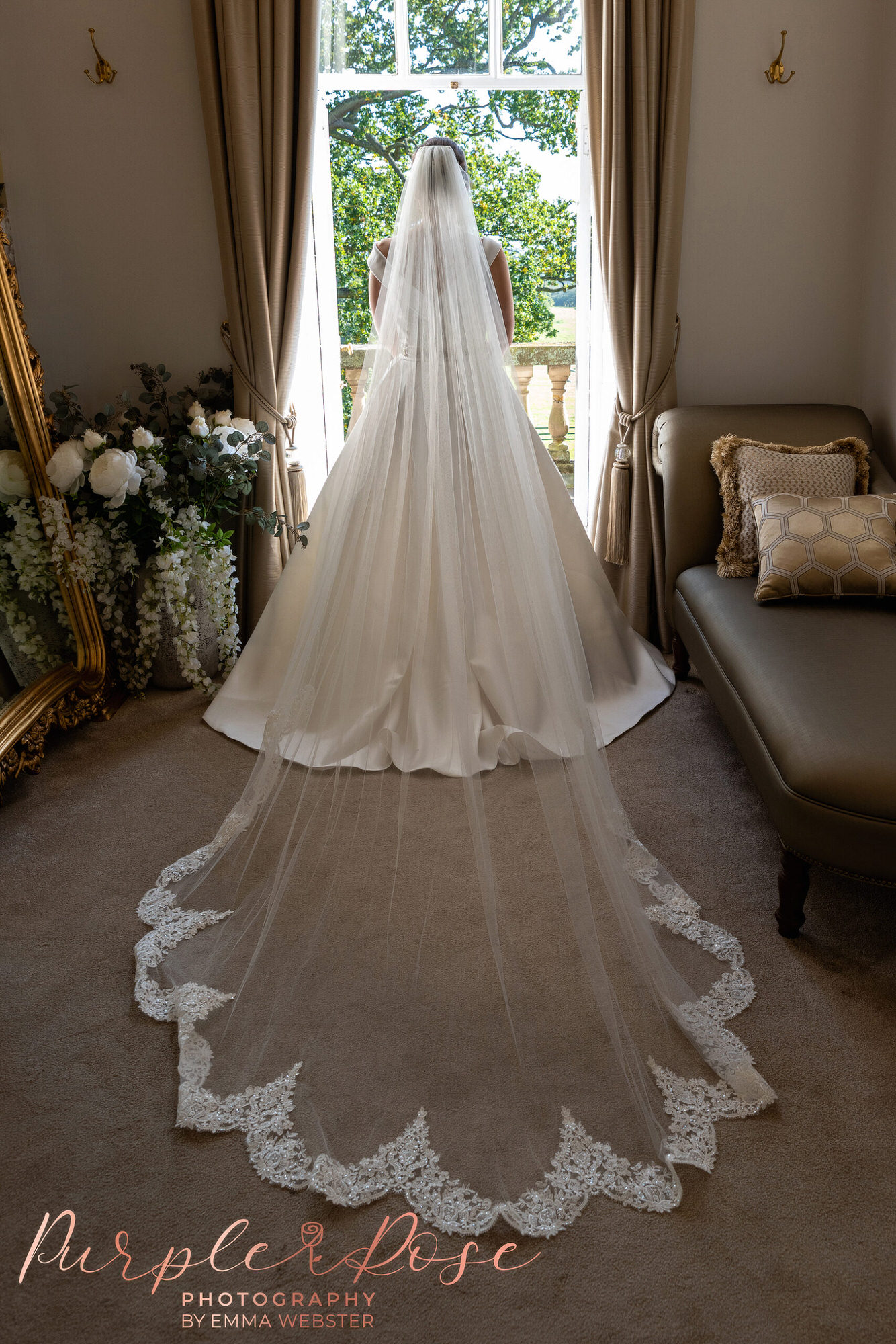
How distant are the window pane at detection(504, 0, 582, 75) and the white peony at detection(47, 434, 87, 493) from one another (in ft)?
6.80

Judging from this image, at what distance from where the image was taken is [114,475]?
2734 millimetres

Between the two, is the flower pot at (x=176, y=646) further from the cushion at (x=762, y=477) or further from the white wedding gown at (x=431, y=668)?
the cushion at (x=762, y=477)

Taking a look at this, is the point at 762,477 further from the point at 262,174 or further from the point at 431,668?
the point at 262,174

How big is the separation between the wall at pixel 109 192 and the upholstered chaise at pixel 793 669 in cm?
186

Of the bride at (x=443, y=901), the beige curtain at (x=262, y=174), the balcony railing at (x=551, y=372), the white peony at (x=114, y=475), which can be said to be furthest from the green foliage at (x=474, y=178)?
the bride at (x=443, y=901)

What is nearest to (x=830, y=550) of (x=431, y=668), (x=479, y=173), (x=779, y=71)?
(x=431, y=668)

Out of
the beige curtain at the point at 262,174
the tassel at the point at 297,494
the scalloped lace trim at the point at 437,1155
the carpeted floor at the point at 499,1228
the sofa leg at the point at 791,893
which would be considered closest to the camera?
the carpeted floor at the point at 499,1228

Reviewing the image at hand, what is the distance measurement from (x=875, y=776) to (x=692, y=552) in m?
1.48

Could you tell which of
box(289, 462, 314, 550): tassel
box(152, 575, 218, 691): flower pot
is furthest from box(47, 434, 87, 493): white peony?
box(289, 462, 314, 550): tassel

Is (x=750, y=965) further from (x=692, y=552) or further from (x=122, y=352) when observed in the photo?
(x=122, y=352)

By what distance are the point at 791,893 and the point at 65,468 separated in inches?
92.5

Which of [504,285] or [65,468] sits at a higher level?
[504,285]

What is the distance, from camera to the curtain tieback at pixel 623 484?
129 inches

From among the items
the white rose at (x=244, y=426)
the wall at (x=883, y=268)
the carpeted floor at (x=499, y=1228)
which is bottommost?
the carpeted floor at (x=499, y=1228)
